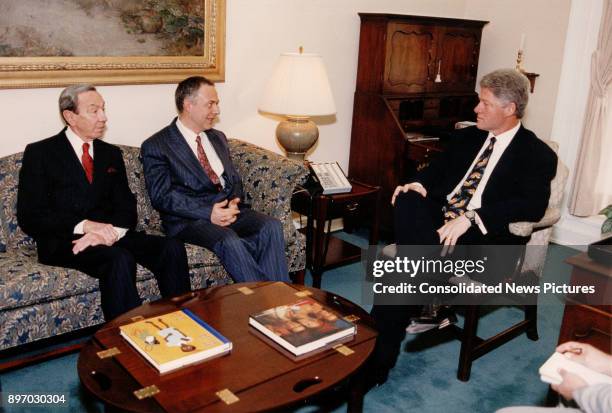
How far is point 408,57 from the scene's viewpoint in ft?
14.0

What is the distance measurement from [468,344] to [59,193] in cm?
197

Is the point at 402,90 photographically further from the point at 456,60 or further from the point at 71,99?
the point at 71,99

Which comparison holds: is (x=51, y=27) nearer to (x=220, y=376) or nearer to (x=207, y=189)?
(x=207, y=189)

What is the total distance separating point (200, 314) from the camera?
209 cm

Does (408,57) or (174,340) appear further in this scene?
(408,57)

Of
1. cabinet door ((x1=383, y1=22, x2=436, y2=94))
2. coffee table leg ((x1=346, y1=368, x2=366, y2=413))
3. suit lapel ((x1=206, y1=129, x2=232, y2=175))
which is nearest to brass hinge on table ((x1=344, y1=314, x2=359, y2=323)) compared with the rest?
coffee table leg ((x1=346, y1=368, x2=366, y2=413))

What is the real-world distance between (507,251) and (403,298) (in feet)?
1.99

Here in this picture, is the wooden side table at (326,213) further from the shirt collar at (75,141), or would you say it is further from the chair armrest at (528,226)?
the shirt collar at (75,141)

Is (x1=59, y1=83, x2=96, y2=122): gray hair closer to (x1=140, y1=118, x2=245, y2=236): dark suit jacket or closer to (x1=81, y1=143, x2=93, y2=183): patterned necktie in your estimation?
(x1=81, y1=143, x2=93, y2=183): patterned necktie

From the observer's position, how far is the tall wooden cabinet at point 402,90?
13.6 ft

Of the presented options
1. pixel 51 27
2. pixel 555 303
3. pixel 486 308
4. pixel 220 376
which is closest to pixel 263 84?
pixel 51 27

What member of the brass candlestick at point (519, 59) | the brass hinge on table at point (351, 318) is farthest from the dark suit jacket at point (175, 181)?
the brass candlestick at point (519, 59)

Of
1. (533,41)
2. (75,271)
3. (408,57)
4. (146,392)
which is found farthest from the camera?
(533,41)

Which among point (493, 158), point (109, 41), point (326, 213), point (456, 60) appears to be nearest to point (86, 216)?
point (109, 41)
